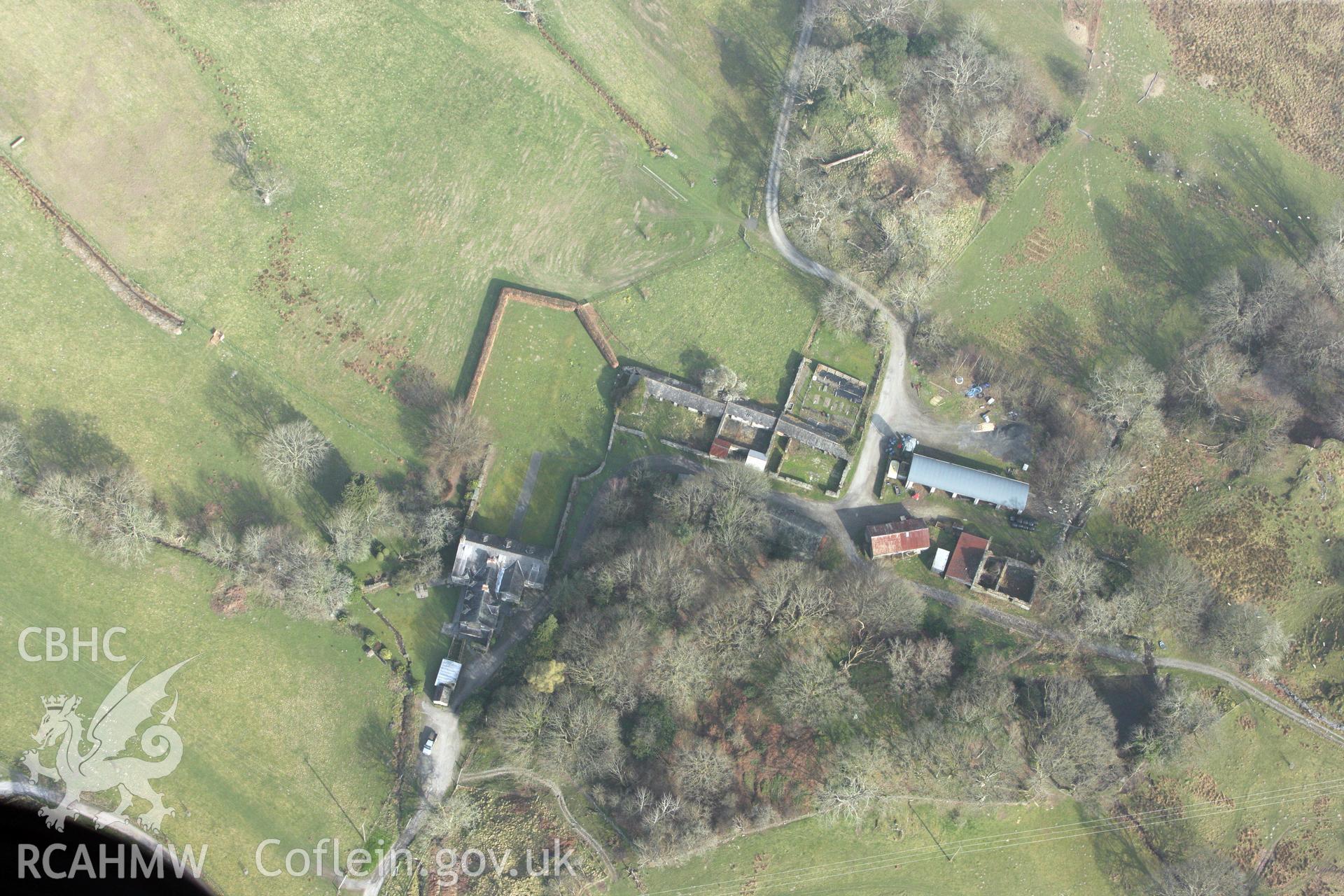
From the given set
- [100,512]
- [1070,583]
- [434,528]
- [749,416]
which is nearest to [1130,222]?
[1070,583]

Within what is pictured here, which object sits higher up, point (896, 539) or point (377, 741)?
point (896, 539)

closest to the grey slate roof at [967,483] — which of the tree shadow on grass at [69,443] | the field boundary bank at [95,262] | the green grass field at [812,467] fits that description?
the green grass field at [812,467]

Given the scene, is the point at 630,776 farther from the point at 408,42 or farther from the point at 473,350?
the point at 408,42

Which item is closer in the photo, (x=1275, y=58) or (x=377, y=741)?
(x=377, y=741)

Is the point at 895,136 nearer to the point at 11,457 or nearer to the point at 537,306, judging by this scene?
the point at 537,306

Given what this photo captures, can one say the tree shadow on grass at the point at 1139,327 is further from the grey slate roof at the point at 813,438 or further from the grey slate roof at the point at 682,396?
the grey slate roof at the point at 682,396

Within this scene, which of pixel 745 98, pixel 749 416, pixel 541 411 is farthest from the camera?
pixel 745 98

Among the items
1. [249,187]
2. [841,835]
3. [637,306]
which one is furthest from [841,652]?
[249,187]

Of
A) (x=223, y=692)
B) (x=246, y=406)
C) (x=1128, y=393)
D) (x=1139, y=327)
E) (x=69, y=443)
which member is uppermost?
(x=1139, y=327)
